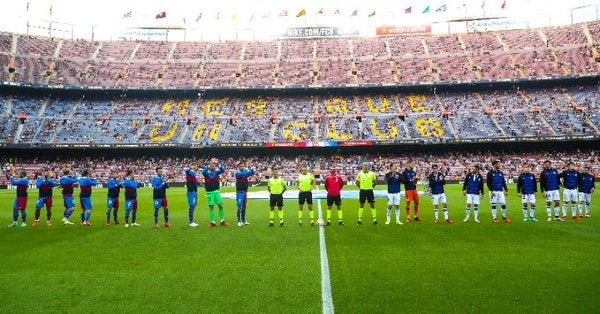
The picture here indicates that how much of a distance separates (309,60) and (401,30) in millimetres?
17056

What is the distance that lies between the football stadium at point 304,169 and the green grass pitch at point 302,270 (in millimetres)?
60

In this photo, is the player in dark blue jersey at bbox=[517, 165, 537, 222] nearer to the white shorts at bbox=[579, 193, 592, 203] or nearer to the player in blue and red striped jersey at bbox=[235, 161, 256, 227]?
the white shorts at bbox=[579, 193, 592, 203]

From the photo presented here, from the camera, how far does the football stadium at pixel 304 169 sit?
7594mm

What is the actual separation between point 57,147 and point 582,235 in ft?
183

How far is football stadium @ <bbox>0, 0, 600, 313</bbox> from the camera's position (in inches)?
299

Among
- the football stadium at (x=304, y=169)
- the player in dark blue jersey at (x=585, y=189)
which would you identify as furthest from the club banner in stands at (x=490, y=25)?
the player in dark blue jersey at (x=585, y=189)

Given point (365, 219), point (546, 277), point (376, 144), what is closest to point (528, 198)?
point (365, 219)

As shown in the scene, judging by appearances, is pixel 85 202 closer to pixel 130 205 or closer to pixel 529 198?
pixel 130 205

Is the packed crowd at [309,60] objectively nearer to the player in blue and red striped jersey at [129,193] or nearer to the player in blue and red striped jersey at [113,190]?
the player in blue and red striped jersey at [113,190]

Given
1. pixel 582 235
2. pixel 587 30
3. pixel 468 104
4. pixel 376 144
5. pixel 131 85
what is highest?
pixel 587 30

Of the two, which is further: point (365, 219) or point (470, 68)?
point (470, 68)

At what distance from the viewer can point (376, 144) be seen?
5550 centimetres

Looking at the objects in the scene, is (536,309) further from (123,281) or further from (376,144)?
(376,144)

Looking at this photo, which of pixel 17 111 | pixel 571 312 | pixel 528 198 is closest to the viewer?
pixel 571 312
